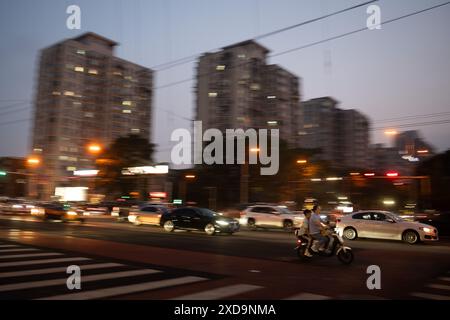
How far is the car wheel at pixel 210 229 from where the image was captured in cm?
2213

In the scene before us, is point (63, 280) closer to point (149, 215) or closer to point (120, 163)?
point (149, 215)

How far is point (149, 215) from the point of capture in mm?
28031

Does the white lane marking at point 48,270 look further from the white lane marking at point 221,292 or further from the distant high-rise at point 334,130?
the distant high-rise at point 334,130

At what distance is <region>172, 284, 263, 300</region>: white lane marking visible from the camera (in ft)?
23.9

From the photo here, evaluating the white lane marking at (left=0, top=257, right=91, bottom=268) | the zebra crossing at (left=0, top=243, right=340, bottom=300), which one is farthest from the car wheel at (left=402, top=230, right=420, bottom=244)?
the white lane marking at (left=0, top=257, right=91, bottom=268)

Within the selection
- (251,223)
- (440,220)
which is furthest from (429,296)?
(251,223)

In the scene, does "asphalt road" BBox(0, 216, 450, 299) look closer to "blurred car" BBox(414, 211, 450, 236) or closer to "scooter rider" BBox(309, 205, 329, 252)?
"scooter rider" BBox(309, 205, 329, 252)

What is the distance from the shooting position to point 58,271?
9547 millimetres

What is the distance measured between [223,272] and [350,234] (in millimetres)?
11653

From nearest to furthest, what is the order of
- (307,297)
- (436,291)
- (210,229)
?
(307,297) < (436,291) < (210,229)

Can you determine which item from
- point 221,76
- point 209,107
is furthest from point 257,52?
point 209,107

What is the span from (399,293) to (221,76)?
97480 mm

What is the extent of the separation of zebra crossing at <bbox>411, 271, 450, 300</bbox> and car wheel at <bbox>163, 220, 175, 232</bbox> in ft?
53.9
